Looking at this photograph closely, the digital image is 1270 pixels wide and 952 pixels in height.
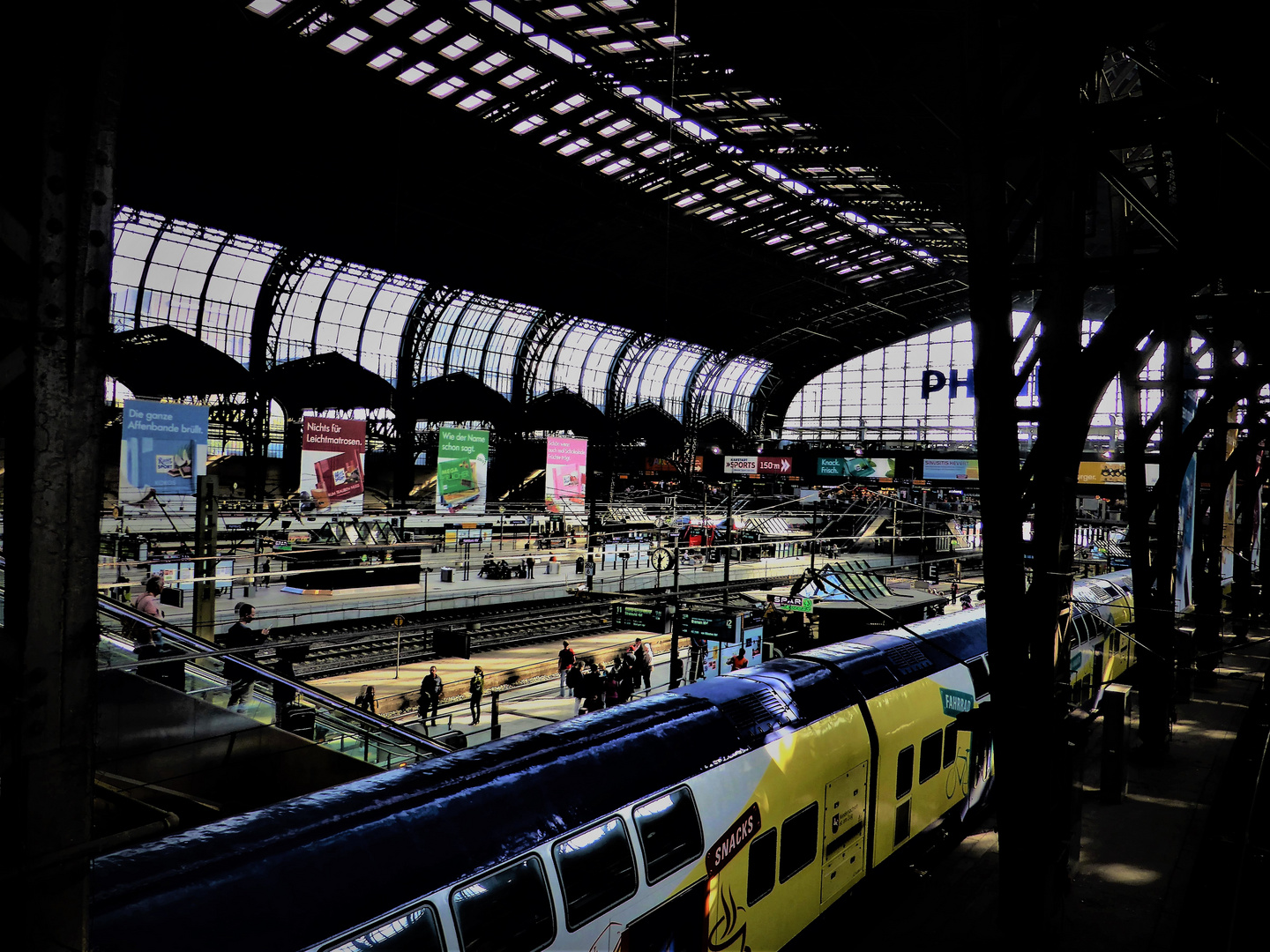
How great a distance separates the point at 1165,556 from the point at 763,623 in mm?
6522

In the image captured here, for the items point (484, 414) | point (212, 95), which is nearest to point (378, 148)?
point (212, 95)

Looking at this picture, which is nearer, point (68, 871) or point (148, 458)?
point (68, 871)

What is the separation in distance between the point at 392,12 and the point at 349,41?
2.15m

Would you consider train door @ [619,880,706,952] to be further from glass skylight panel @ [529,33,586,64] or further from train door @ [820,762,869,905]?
glass skylight panel @ [529,33,586,64]

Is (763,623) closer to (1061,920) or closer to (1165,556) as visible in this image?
(1165,556)

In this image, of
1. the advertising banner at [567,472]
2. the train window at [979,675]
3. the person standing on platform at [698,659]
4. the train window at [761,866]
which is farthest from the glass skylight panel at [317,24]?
the train window at [761,866]

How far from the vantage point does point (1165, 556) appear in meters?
11.6

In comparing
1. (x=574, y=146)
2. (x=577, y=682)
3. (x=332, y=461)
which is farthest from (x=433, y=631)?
(x=574, y=146)

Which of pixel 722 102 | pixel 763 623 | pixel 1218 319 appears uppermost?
pixel 722 102

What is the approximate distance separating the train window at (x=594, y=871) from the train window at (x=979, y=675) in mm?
6302

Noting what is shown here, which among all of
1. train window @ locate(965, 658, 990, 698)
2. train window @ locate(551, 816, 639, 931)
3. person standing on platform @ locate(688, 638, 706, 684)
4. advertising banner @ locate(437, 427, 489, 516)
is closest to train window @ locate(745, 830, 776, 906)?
train window @ locate(551, 816, 639, 931)

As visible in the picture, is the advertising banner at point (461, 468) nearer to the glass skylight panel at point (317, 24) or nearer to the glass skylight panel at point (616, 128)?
the glass skylight panel at point (317, 24)

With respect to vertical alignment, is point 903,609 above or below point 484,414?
below

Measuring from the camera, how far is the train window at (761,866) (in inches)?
232
